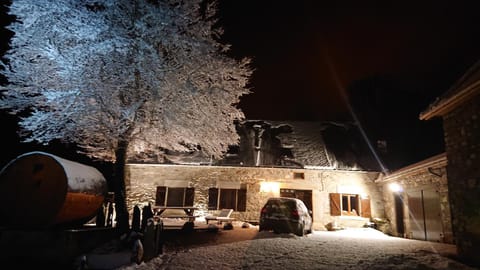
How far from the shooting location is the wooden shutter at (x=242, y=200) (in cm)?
1532

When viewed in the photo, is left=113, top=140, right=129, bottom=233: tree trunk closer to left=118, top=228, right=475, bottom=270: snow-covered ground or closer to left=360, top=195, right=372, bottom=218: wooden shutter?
left=118, top=228, right=475, bottom=270: snow-covered ground

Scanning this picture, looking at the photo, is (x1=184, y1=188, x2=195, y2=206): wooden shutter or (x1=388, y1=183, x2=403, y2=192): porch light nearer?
(x1=388, y1=183, x2=403, y2=192): porch light

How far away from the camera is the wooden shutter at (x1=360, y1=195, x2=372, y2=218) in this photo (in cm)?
1524

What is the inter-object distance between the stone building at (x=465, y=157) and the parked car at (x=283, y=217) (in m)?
4.80

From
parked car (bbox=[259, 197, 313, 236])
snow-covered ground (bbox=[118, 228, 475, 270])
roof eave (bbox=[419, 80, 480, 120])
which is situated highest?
roof eave (bbox=[419, 80, 480, 120])

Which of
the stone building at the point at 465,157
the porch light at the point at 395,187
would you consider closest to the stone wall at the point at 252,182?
the porch light at the point at 395,187

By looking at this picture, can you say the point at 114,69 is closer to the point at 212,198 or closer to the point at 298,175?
the point at 212,198

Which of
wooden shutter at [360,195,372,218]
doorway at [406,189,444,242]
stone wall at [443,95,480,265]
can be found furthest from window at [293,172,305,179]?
stone wall at [443,95,480,265]

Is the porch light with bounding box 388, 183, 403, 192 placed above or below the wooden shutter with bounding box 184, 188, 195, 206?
above

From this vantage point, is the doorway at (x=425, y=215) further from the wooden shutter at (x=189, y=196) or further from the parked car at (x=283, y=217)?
the wooden shutter at (x=189, y=196)

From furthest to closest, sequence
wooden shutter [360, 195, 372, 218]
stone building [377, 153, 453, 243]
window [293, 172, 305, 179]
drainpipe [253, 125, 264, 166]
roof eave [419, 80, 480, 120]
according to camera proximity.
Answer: drainpipe [253, 125, 264, 166] → window [293, 172, 305, 179] → wooden shutter [360, 195, 372, 218] → stone building [377, 153, 453, 243] → roof eave [419, 80, 480, 120]

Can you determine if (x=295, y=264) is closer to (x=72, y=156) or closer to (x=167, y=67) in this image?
(x=167, y=67)

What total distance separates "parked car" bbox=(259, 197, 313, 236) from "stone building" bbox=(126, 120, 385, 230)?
168 inches

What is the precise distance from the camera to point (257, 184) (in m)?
15.6
